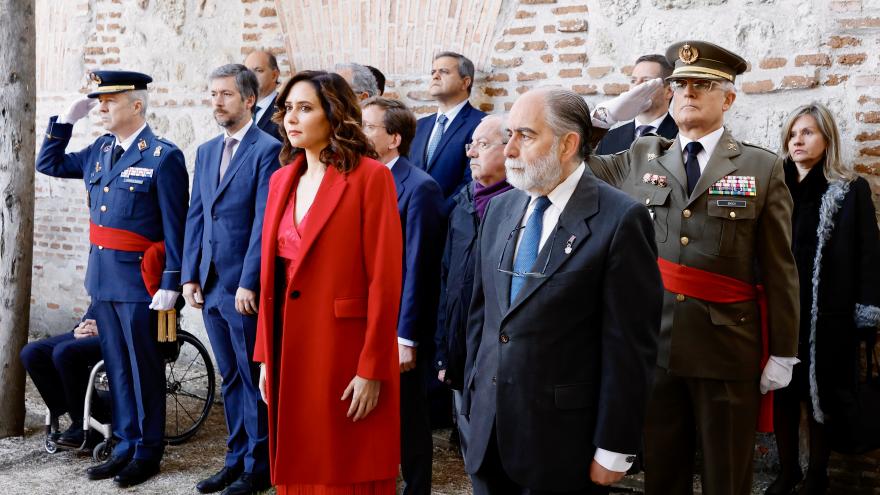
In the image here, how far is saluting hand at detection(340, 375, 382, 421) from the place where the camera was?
126 inches

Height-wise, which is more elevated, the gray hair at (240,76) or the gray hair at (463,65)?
the gray hair at (463,65)

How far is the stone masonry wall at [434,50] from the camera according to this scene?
4660 millimetres

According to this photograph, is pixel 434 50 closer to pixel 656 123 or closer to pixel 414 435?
pixel 656 123

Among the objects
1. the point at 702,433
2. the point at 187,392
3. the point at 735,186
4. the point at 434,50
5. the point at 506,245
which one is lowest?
the point at 187,392

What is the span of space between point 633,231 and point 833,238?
7.49ft

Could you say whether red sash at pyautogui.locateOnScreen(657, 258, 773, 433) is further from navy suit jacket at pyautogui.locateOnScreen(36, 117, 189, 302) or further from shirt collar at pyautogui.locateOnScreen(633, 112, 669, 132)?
navy suit jacket at pyautogui.locateOnScreen(36, 117, 189, 302)

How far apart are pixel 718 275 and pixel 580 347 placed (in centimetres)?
113

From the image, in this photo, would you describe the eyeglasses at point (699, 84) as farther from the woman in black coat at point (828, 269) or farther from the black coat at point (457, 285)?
the woman in black coat at point (828, 269)

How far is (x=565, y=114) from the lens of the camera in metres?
2.65

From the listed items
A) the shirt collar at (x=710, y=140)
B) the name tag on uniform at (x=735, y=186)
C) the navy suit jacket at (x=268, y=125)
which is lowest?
the name tag on uniform at (x=735, y=186)

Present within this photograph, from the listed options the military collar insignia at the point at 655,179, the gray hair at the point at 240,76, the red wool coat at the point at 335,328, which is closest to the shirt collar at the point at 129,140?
the gray hair at the point at 240,76

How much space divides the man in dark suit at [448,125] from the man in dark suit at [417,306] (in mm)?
1245

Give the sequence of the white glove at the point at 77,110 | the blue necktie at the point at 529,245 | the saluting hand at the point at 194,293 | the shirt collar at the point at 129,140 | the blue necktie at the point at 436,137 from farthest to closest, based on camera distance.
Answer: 1. the blue necktie at the point at 436,137
2. the white glove at the point at 77,110
3. the shirt collar at the point at 129,140
4. the saluting hand at the point at 194,293
5. the blue necktie at the point at 529,245

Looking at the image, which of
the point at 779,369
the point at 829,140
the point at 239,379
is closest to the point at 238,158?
the point at 239,379
